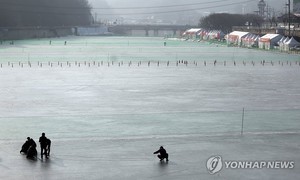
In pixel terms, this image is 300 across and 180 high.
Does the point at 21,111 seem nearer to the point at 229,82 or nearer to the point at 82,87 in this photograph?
the point at 82,87

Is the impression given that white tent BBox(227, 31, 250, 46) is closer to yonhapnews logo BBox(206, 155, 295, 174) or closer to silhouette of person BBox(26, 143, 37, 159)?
yonhapnews logo BBox(206, 155, 295, 174)

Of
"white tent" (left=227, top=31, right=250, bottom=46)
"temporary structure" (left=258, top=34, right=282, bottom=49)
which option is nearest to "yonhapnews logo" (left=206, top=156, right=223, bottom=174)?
"temporary structure" (left=258, top=34, right=282, bottom=49)

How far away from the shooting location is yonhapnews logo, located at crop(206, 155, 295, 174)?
21322mm

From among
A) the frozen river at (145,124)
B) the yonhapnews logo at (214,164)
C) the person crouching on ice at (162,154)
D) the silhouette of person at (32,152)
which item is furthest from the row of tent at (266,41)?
the silhouette of person at (32,152)

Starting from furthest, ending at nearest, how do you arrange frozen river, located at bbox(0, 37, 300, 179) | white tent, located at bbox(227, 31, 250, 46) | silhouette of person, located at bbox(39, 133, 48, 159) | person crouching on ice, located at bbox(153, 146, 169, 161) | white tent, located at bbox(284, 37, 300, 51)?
white tent, located at bbox(227, 31, 250, 46)
white tent, located at bbox(284, 37, 300, 51)
silhouette of person, located at bbox(39, 133, 48, 159)
person crouching on ice, located at bbox(153, 146, 169, 161)
frozen river, located at bbox(0, 37, 300, 179)

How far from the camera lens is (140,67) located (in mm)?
72312

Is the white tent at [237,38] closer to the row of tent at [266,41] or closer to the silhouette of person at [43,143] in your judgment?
the row of tent at [266,41]

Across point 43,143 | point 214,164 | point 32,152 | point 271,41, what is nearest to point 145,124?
point 43,143

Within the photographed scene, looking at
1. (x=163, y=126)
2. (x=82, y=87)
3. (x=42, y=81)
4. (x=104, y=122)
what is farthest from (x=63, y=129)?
(x=42, y=81)

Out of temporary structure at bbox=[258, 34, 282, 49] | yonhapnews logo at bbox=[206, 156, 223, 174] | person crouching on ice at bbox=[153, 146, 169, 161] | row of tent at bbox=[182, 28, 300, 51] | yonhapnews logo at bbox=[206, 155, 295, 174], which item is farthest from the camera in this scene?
temporary structure at bbox=[258, 34, 282, 49]

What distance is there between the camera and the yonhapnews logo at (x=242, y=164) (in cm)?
2132

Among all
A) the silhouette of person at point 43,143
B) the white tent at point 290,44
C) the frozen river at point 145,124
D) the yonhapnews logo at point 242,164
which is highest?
the white tent at point 290,44

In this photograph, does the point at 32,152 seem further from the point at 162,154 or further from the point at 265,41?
the point at 265,41

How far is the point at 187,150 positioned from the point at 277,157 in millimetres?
3845
